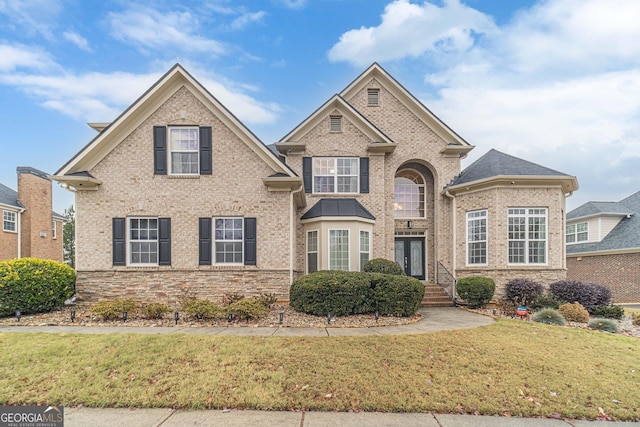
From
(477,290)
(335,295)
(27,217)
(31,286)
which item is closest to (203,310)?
(335,295)

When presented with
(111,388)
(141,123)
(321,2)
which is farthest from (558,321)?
→ (321,2)

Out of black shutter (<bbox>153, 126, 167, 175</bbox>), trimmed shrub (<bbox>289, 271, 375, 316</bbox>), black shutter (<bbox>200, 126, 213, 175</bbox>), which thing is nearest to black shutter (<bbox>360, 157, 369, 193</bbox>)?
trimmed shrub (<bbox>289, 271, 375, 316</bbox>)

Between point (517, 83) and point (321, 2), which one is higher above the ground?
point (321, 2)

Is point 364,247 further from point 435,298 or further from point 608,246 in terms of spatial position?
point 608,246

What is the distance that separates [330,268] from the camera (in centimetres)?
1334

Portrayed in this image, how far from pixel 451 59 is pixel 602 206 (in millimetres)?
14268

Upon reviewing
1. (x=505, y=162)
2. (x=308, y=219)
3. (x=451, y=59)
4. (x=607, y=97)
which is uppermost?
(x=451, y=59)

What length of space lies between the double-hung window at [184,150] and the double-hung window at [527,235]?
12.8 m

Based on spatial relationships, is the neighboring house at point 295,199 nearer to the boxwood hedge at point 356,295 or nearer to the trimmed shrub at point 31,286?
the trimmed shrub at point 31,286

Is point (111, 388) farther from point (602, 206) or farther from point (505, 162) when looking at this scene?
point (602, 206)

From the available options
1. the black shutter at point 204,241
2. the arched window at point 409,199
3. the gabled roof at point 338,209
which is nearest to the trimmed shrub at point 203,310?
the black shutter at point 204,241

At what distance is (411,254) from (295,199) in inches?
270

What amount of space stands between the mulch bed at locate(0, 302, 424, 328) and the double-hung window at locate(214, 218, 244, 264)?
8.14 feet

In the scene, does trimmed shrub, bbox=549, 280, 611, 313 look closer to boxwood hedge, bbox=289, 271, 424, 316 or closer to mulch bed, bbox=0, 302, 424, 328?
boxwood hedge, bbox=289, 271, 424, 316
